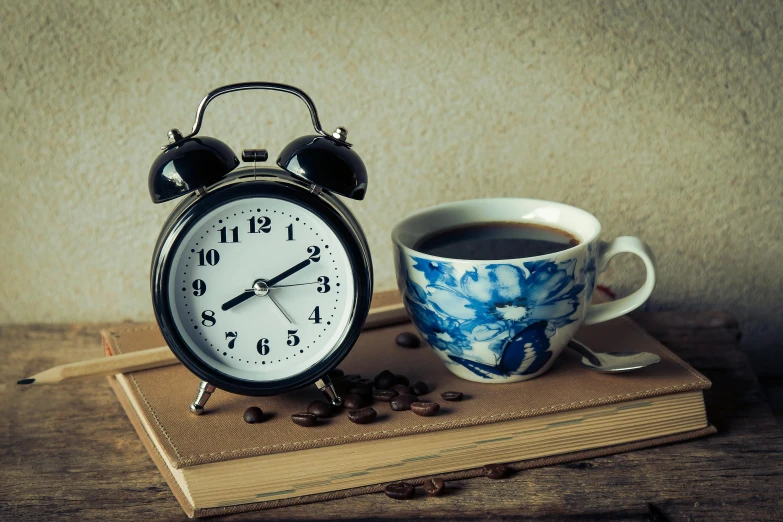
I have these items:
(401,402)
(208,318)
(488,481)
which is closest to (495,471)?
(488,481)

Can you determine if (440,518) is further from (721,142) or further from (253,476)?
(721,142)

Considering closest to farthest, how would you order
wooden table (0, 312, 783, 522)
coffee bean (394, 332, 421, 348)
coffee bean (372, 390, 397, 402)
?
A: wooden table (0, 312, 783, 522)
coffee bean (372, 390, 397, 402)
coffee bean (394, 332, 421, 348)

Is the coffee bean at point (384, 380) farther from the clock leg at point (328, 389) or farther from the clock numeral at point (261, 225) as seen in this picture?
the clock numeral at point (261, 225)

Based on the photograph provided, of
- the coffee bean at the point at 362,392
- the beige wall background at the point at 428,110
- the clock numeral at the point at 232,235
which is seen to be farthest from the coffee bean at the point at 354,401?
the beige wall background at the point at 428,110

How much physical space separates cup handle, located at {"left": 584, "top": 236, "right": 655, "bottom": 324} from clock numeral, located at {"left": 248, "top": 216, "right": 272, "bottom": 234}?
1.25 feet

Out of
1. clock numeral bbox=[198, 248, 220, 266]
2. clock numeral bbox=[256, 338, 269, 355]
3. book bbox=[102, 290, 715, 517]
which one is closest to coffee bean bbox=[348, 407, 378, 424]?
book bbox=[102, 290, 715, 517]

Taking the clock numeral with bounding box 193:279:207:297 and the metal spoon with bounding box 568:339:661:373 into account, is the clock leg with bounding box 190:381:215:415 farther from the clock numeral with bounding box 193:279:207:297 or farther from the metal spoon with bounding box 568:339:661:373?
the metal spoon with bounding box 568:339:661:373

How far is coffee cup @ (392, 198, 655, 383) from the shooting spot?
0.83 meters

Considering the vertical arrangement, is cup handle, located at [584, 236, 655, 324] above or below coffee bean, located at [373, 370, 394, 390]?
above

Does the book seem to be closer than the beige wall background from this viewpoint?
Yes

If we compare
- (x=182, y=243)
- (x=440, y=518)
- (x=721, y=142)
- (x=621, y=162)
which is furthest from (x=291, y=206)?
(x=721, y=142)

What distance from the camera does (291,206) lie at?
2.68 ft

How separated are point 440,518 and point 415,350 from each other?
29 centimetres

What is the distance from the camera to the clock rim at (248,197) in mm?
796
